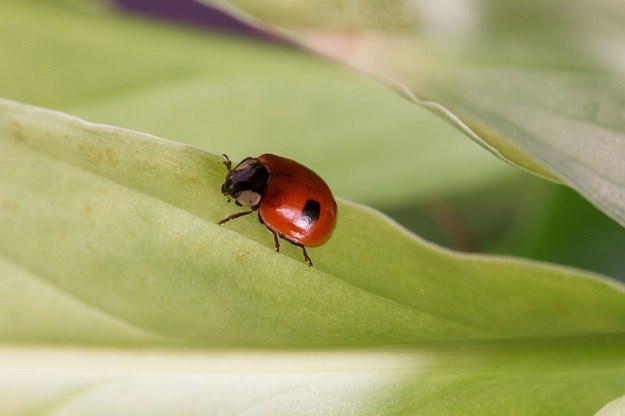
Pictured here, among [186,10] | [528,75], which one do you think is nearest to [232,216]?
[528,75]

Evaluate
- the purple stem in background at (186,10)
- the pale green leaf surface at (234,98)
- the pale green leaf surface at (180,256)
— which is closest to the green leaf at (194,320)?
the pale green leaf surface at (180,256)

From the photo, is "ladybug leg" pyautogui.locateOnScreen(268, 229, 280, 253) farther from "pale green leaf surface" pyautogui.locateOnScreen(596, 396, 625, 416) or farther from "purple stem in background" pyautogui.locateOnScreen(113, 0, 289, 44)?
"purple stem in background" pyautogui.locateOnScreen(113, 0, 289, 44)

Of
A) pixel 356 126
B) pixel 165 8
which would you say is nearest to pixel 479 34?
pixel 356 126

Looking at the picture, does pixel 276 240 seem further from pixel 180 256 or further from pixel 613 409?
pixel 613 409

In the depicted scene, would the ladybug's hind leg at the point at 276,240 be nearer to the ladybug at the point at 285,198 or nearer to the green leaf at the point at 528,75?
the ladybug at the point at 285,198

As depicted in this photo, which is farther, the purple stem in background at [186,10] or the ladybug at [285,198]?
→ the purple stem in background at [186,10]
